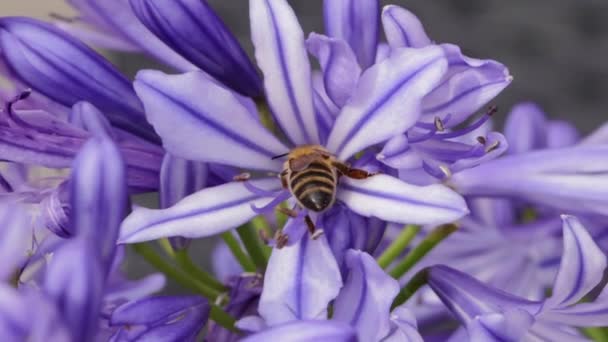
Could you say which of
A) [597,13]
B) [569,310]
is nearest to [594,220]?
[569,310]

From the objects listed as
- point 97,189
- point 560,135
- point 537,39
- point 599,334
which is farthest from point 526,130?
point 537,39

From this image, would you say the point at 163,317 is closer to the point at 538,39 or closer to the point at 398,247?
the point at 398,247

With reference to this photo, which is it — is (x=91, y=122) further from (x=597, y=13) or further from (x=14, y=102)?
(x=597, y=13)

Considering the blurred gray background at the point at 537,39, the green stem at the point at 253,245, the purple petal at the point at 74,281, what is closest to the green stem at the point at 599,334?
the green stem at the point at 253,245

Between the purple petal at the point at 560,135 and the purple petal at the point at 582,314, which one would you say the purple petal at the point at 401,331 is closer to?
the purple petal at the point at 582,314

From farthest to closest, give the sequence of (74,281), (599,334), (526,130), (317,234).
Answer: (526,130) < (599,334) < (317,234) < (74,281)
